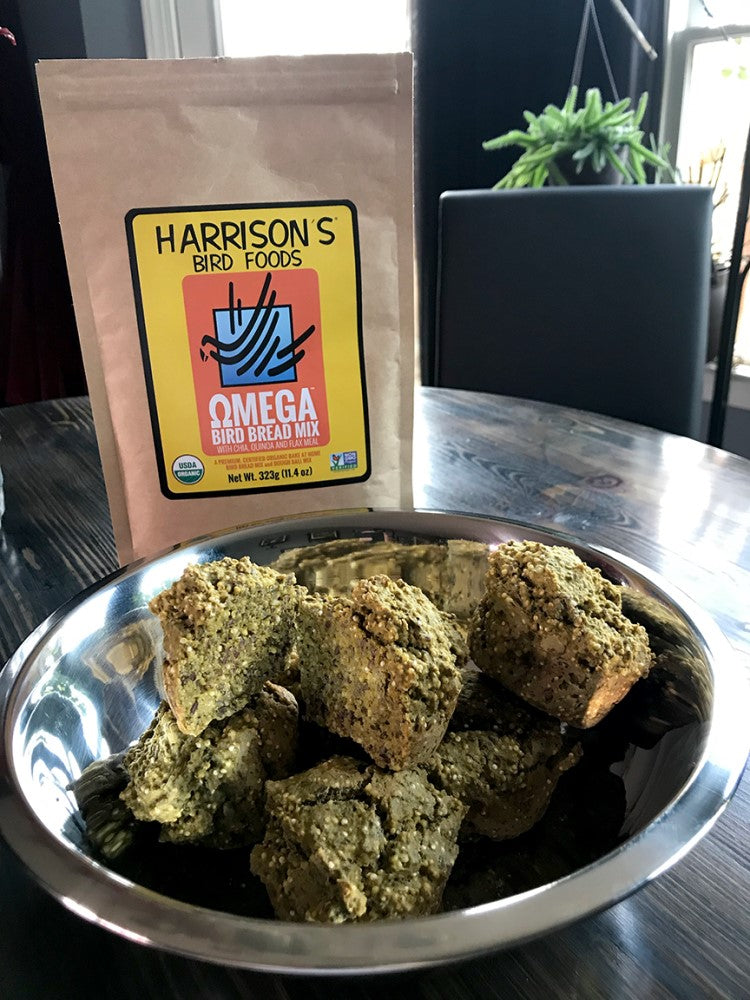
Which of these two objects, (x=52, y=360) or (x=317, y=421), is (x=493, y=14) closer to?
(x=52, y=360)

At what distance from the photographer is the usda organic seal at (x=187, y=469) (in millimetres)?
652

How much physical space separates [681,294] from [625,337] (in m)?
0.12

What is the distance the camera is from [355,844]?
36 centimetres

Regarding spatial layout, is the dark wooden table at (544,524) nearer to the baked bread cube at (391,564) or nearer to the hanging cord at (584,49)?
the baked bread cube at (391,564)

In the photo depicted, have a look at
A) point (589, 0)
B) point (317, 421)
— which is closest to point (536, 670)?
point (317, 421)

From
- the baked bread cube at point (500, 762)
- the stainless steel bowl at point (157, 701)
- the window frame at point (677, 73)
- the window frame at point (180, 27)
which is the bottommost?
the baked bread cube at point (500, 762)

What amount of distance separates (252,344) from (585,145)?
4.22ft

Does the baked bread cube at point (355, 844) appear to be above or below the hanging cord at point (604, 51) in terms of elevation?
below

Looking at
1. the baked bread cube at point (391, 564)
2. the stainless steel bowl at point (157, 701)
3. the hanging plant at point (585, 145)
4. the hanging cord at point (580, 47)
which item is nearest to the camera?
the stainless steel bowl at point (157, 701)

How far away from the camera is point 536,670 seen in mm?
432

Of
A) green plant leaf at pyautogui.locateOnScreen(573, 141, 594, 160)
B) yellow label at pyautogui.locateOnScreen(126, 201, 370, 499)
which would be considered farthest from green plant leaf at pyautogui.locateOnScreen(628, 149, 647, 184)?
yellow label at pyautogui.locateOnScreen(126, 201, 370, 499)

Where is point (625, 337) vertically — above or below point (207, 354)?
below

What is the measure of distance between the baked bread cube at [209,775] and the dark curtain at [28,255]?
2.42 meters

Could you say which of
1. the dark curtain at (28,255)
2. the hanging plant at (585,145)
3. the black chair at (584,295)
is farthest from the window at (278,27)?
the black chair at (584,295)
